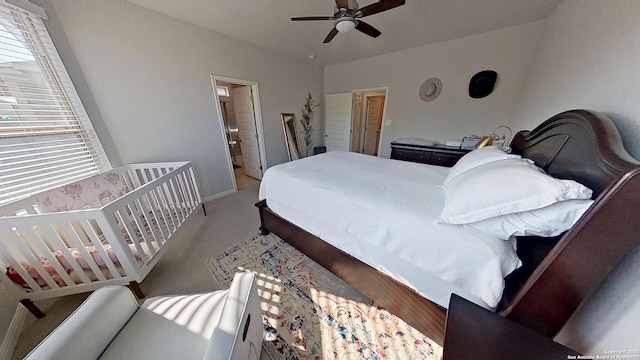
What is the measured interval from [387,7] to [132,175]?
3.27 meters

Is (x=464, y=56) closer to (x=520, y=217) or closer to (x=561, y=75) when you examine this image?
(x=561, y=75)

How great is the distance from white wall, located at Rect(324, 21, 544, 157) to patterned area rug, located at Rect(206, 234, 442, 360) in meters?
3.21

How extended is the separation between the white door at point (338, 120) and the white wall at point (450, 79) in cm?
32

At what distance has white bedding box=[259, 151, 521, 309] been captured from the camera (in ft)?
2.70

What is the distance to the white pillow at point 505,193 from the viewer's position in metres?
0.68

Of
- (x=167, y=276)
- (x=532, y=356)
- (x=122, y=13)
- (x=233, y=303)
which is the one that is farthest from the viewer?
(x=122, y=13)

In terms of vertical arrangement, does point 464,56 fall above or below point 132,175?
above

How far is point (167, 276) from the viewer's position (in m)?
1.54

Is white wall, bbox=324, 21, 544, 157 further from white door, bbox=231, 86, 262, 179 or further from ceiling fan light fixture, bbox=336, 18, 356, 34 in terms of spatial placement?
white door, bbox=231, 86, 262, 179

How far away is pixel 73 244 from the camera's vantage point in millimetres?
1318

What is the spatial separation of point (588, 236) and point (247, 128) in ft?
13.0

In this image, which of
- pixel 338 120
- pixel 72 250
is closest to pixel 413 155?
pixel 338 120

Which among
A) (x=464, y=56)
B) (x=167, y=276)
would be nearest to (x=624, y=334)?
(x=167, y=276)

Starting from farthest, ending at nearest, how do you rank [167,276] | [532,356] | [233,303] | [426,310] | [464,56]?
[464,56] < [167,276] < [426,310] < [233,303] < [532,356]
